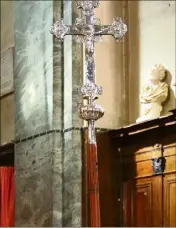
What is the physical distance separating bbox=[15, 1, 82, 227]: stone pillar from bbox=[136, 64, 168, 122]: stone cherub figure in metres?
0.94

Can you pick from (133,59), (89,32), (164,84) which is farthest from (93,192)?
(133,59)

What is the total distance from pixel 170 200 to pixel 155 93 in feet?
4.62

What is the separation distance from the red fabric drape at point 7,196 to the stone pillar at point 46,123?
41 cm

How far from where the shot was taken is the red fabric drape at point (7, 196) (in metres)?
10.5

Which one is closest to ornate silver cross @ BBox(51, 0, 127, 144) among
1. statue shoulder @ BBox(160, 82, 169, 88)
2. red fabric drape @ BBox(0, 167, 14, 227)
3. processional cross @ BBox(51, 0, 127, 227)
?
processional cross @ BBox(51, 0, 127, 227)

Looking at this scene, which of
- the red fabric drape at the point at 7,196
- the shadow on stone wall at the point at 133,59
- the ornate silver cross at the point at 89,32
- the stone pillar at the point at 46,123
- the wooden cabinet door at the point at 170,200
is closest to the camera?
the ornate silver cross at the point at 89,32

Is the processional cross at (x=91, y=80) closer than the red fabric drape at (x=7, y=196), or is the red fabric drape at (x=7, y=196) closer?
the processional cross at (x=91, y=80)

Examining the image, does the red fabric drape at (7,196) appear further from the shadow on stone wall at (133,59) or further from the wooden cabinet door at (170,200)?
the wooden cabinet door at (170,200)

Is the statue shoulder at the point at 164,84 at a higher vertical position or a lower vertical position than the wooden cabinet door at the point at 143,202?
higher

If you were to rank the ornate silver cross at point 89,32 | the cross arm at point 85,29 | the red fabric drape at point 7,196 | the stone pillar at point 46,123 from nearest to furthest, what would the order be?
1. the ornate silver cross at point 89,32
2. the cross arm at point 85,29
3. the stone pillar at point 46,123
4. the red fabric drape at point 7,196

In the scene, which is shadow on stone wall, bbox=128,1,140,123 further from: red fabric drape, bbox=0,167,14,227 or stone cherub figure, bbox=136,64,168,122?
red fabric drape, bbox=0,167,14,227

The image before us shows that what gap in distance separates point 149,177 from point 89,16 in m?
3.67

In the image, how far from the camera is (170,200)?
849 cm

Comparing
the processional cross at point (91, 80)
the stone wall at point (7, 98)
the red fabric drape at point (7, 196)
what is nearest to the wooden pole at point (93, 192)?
the processional cross at point (91, 80)
